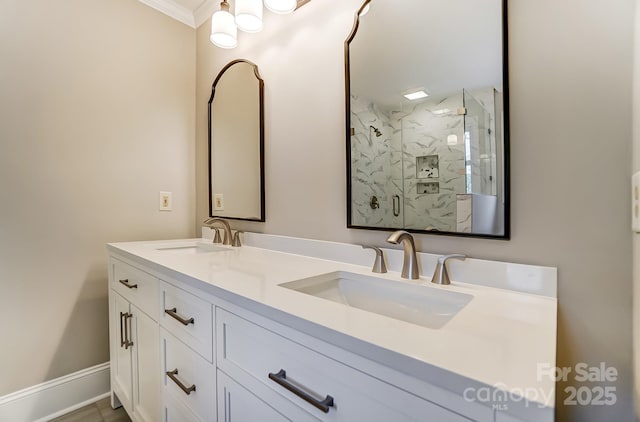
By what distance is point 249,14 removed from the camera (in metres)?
1.33

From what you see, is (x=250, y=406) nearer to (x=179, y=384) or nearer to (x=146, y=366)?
(x=179, y=384)

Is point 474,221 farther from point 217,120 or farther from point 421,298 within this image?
point 217,120

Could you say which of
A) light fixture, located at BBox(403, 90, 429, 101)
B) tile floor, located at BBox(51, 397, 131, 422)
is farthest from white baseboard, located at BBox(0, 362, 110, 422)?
light fixture, located at BBox(403, 90, 429, 101)

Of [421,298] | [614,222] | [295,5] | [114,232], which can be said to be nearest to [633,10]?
[614,222]

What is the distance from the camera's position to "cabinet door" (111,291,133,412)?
1.36m

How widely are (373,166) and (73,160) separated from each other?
5.18ft

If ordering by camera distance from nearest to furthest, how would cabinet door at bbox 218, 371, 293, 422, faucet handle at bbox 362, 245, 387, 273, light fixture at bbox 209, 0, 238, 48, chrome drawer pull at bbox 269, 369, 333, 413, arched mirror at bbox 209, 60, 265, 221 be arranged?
chrome drawer pull at bbox 269, 369, 333, 413, cabinet door at bbox 218, 371, 293, 422, faucet handle at bbox 362, 245, 387, 273, light fixture at bbox 209, 0, 238, 48, arched mirror at bbox 209, 60, 265, 221

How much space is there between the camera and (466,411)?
0.40 meters

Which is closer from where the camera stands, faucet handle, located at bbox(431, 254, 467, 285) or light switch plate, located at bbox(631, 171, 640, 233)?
light switch plate, located at bbox(631, 171, 640, 233)

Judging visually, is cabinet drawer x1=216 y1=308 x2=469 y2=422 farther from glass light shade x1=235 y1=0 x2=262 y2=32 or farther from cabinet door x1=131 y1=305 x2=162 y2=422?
glass light shade x1=235 y1=0 x2=262 y2=32

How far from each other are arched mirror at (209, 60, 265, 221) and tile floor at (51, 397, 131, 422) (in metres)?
1.14

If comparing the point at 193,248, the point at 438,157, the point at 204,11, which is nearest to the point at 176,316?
the point at 193,248

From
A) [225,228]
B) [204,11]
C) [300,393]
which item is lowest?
[300,393]

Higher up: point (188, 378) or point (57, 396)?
point (188, 378)
